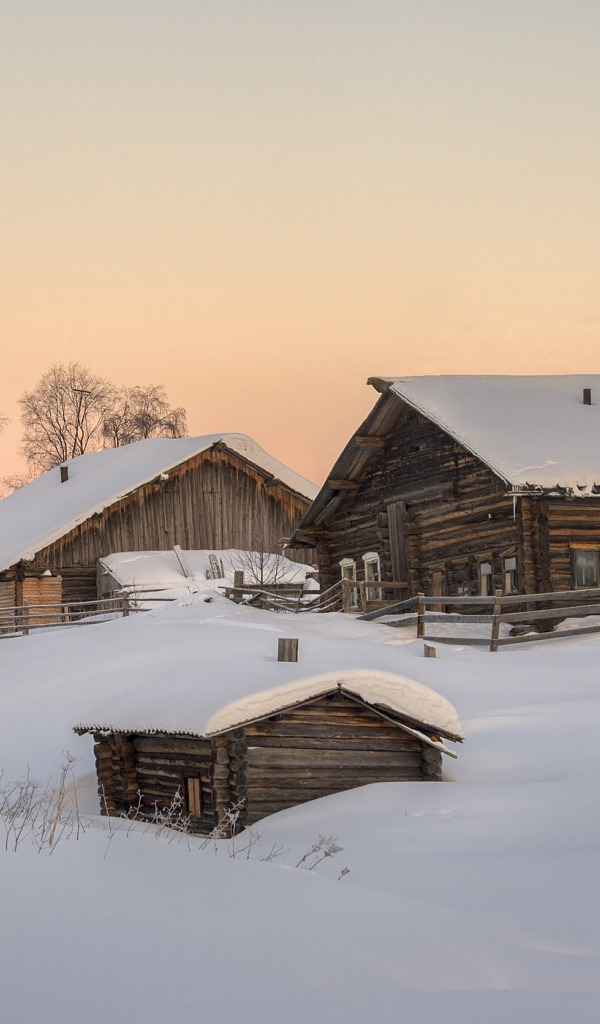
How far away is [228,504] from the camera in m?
42.4

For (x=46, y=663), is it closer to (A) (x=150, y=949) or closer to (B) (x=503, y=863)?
(B) (x=503, y=863)

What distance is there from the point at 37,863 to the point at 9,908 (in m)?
0.79

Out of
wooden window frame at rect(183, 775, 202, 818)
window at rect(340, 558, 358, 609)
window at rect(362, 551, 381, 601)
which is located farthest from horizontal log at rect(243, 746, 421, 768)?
window at rect(340, 558, 358, 609)

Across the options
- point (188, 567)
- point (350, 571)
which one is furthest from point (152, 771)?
point (188, 567)

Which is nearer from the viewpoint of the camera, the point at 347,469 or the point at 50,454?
the point at 347,469

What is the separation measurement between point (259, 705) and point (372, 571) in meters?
17.5

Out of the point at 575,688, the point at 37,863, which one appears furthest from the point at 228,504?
the point at 37,863

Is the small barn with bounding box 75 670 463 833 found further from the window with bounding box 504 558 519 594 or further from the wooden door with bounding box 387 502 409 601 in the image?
the wooden door with bounding box 387 502 409 601

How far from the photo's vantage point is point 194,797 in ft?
48.2

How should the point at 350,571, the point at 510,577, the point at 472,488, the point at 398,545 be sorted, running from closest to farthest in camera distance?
1. the point at 510,577
2. the point at 472,488
3. the point at 398,545
4. the point at 350,571

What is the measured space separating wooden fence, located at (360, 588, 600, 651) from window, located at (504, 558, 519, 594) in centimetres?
62

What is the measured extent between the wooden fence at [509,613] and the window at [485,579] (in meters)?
0.63

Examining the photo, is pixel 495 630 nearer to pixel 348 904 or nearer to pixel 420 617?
pixel 420 617

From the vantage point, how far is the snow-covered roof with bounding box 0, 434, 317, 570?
3966 centimetres
